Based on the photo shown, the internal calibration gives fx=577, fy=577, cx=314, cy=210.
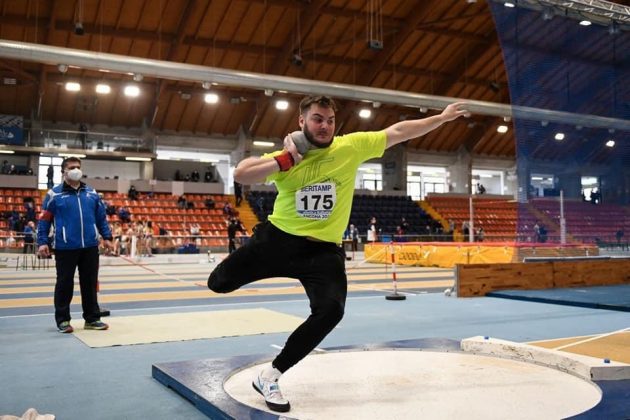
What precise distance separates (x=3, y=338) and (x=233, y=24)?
19.9 metres

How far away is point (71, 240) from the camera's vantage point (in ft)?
19.0

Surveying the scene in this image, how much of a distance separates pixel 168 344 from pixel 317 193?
9.07 ft

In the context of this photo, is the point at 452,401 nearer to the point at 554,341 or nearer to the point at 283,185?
the point at 283,185

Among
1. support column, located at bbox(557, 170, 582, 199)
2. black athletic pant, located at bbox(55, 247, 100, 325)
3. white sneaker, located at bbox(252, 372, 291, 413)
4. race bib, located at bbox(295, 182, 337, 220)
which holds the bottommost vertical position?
white sneaker, located at bbox(252, 372, 291, 413)

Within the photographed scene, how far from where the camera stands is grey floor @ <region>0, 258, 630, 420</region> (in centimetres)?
331

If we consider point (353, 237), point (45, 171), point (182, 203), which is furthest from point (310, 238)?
point (45, 171)

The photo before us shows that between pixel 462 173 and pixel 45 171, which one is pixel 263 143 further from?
pixel 462 173

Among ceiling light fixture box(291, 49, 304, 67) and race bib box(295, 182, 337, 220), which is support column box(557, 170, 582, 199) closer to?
race bib box(295, 182, 337, 220)

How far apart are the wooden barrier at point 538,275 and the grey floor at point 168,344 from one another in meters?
0.55

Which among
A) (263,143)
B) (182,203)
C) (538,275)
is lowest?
(538,275)

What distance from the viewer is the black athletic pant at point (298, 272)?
306 cm

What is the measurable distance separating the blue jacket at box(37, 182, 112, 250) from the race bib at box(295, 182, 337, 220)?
11.6 feet

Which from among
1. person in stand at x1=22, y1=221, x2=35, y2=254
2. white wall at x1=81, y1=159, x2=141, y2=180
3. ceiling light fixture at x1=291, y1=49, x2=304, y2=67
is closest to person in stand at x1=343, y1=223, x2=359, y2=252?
ceiling light fixture at x1=291, y1=49, x2=304, y2=67

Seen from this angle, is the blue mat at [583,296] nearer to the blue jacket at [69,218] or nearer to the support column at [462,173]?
the blue jacket at [69,218]
